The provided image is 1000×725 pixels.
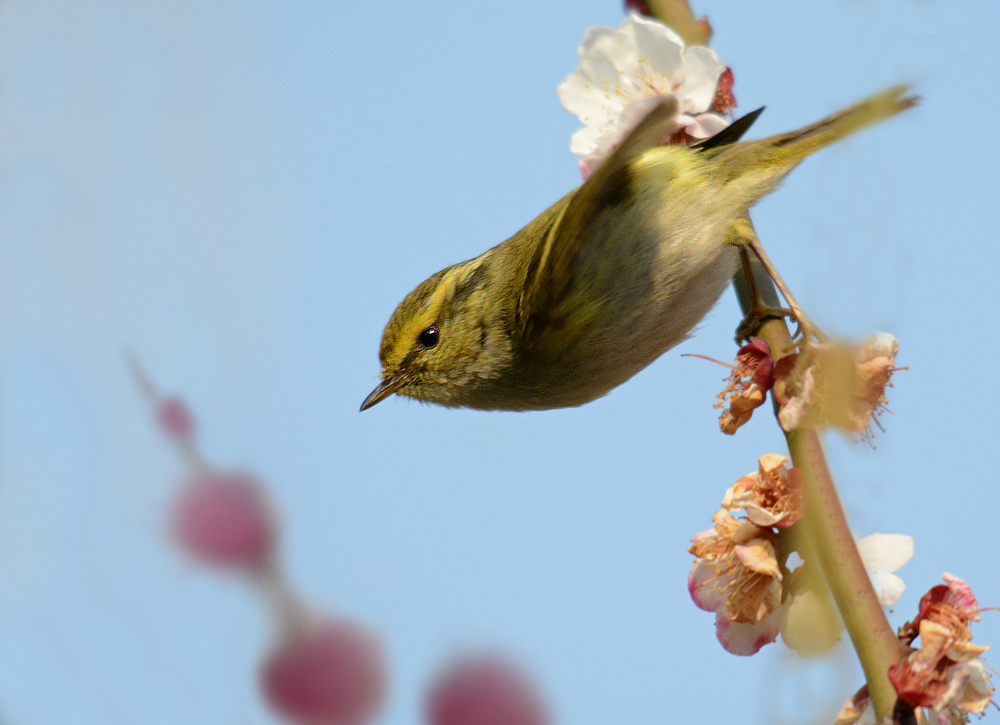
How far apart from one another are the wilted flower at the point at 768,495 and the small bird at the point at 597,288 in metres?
0.85

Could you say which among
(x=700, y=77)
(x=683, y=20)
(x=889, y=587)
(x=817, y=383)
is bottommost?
(x=889, y=587)

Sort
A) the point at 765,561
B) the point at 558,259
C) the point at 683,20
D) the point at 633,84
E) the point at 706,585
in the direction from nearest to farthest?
the point at 765,561 → the point at 706,585 → the point at 683,20 → the point at 633,84 → the point at 558,259

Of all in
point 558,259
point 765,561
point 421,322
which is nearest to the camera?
point 765,561

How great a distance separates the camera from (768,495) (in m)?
1.13

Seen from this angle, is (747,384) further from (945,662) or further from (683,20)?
(683,20)

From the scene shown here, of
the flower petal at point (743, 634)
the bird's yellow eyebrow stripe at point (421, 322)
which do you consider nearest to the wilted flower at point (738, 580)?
the flower petal at point (743, 634)

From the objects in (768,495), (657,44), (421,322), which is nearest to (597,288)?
(421,322)

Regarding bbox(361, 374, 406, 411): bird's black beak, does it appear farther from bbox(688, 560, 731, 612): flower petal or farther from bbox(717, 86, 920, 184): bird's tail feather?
bbox(688, 560, 731, 612): flower petal

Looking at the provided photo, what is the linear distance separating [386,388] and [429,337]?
160 millimetres

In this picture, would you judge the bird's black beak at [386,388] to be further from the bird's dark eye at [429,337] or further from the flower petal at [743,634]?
the flower petal at [743,634]

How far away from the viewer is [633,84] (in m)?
1.76

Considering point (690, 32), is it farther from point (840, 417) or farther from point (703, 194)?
point (840, 417)

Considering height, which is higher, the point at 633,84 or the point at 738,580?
the point at 633,84

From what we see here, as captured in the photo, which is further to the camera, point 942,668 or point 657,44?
point 657,44
